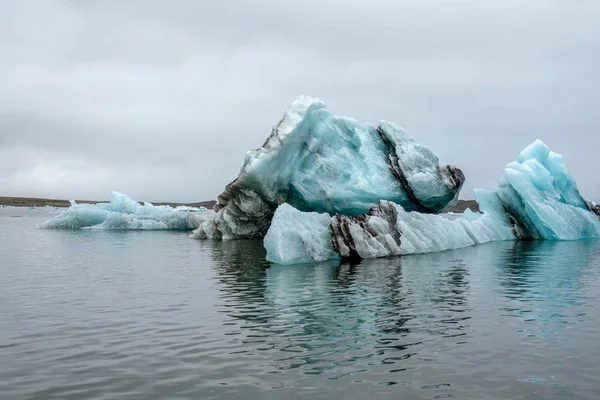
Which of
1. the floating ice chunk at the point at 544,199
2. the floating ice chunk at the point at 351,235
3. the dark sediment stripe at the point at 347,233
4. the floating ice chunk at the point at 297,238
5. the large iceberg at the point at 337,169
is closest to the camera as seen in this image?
Result: the floating ice chunk at the point at 297,238

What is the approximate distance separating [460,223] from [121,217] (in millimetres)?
34279

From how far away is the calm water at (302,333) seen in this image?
848cm

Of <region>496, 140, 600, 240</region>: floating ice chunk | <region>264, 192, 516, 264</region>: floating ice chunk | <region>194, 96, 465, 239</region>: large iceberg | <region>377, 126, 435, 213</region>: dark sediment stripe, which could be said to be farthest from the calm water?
<region>496, 140, 600, 240</region>: floating ice chunk

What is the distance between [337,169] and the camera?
117ft

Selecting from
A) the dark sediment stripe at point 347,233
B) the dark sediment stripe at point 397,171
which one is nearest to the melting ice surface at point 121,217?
the dark sediment stripe at point 397,171

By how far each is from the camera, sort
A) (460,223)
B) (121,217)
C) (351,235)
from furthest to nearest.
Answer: (121,217) → (460,223) → (351,235)

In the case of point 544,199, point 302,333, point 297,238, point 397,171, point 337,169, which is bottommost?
point 302,333

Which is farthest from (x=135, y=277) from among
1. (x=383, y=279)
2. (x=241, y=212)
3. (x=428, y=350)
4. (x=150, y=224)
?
(x=150, y=224)

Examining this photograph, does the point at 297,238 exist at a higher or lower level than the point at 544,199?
A: lower

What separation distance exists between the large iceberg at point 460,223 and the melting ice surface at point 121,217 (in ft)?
98.4

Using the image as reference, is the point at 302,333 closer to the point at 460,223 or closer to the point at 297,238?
the point at 297,238

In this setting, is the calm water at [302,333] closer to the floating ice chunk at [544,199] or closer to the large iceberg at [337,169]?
the large iceberg at [337,169]

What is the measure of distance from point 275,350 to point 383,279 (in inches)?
392

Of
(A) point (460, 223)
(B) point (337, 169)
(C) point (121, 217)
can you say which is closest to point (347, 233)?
(B) point (337, 169)
